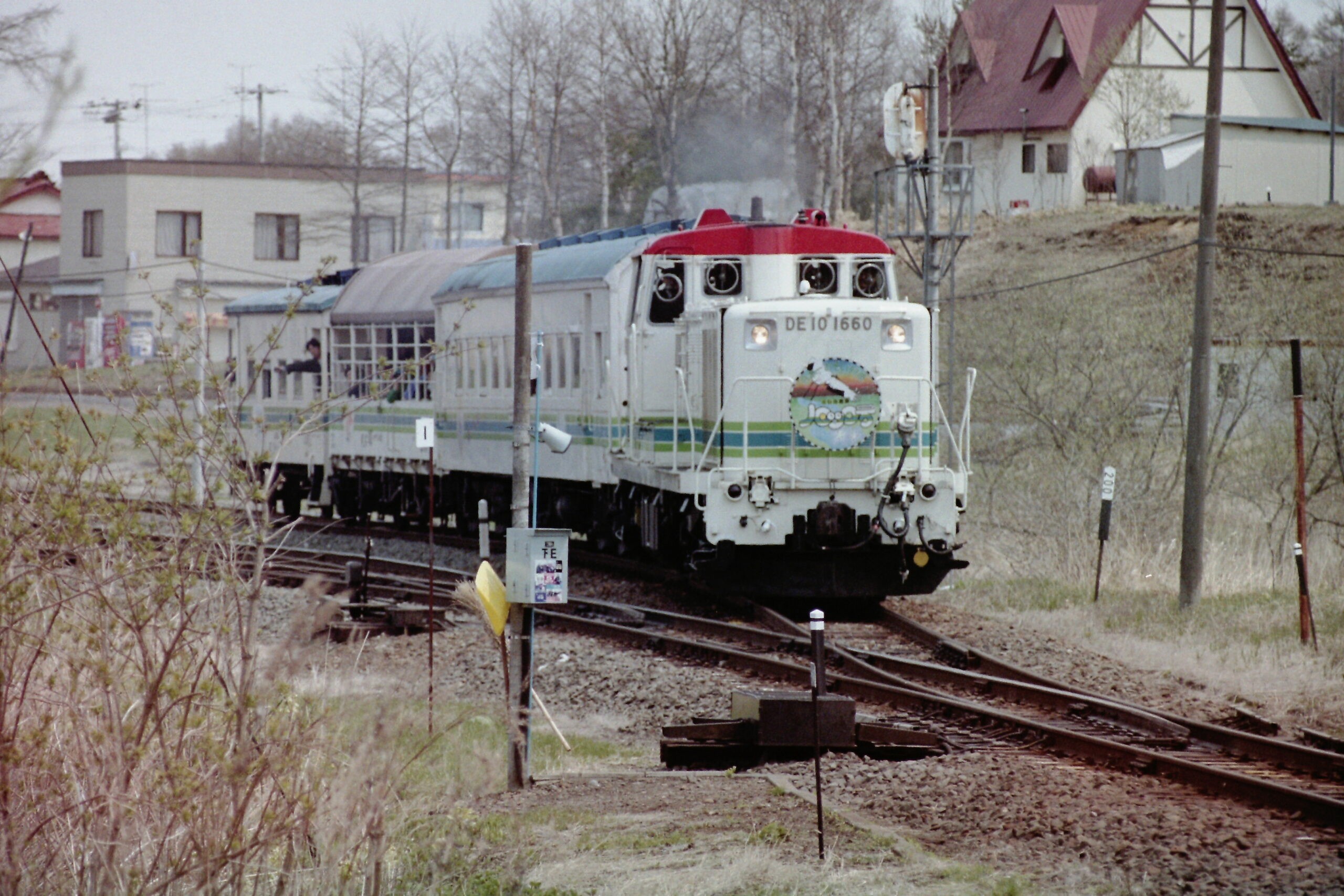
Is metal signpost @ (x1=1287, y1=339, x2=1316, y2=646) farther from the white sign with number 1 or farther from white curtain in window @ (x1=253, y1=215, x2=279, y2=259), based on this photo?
white curtain in window @ (x1=253, y1=215, x2=279, y2=259)

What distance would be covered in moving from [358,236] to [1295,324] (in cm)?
4164

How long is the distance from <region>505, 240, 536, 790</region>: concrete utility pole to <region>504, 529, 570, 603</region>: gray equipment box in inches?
3.0

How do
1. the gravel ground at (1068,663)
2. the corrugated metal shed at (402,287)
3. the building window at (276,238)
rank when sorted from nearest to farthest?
the gravel ground at (1068,663)
the corrugated metal shed at (402,287)
the building window at (276,238)

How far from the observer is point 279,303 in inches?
1074

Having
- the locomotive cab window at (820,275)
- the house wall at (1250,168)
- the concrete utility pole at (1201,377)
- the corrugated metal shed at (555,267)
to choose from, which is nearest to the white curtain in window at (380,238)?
the house wall at (1250,168)

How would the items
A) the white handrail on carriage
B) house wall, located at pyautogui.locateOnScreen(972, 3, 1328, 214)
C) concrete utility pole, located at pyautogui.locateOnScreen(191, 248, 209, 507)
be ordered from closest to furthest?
concrete utility pole, located at pyautogui.locateOnScreen(191, 248, 209, 507)
the white handrail on carriage
house wall, located at pyautogui.locateOnScreen(972, 3, 1328, 214)

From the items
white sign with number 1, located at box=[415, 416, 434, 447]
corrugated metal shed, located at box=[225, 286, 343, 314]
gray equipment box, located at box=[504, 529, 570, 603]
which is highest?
corrugated metal shed, located at box=[225, 286, 343, 314]

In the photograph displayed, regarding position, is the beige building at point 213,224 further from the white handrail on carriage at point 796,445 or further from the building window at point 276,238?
the white handrail on carriage at point 796,445

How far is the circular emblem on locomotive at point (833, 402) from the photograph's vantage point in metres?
14.7

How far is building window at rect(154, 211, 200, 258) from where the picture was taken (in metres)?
56.9

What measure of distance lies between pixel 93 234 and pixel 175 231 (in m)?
3.10

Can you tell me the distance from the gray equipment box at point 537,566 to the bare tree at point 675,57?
34165 millimetres

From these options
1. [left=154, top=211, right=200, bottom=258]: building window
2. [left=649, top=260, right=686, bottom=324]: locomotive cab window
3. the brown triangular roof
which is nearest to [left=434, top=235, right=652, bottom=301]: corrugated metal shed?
[left=649, top=260, right=686, bottom=324]: locomotive cab window

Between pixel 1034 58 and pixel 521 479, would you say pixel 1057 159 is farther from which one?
pixel 521 479
